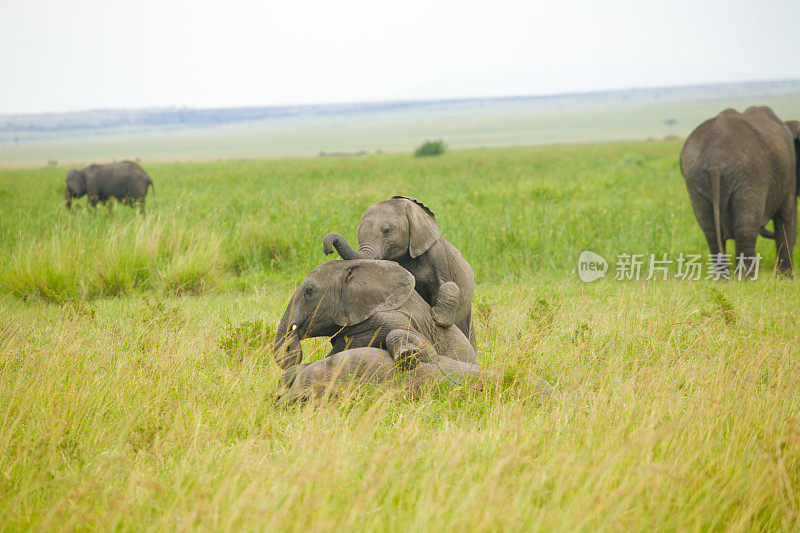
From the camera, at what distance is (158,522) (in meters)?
2.81

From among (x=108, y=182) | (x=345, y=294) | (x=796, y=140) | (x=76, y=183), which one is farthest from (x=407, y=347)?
(x=76, y=183)

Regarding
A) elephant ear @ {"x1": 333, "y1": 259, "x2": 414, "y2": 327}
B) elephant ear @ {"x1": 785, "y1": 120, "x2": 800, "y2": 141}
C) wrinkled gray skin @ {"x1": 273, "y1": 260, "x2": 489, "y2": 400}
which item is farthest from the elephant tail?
elephant ear @ {"x1": 333, "y1": 259, "x2": 414, "y2": 327}

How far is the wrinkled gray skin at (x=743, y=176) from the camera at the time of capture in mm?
8852

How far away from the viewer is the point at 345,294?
4.15m

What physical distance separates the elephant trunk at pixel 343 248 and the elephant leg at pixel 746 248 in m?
6.69

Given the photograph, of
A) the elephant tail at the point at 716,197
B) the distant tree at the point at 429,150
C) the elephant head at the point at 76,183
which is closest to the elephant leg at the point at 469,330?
the elephant tail at the point at 716,197

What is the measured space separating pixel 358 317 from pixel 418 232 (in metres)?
0.68

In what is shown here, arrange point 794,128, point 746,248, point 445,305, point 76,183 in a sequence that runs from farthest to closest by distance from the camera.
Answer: point 76,183, point 794,128, point 746,248, point 445,305

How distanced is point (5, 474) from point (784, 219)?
9819 millimetres

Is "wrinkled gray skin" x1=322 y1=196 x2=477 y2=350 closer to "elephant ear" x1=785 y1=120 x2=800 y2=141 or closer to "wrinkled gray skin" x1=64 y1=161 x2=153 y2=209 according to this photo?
"elephant ear" x1=785 y1=120 x2=800 y2=141

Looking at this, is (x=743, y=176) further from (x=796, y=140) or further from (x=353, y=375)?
(x=353, y=375)

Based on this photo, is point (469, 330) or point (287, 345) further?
point (469, 330)

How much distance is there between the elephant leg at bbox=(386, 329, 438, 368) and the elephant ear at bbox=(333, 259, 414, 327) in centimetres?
19

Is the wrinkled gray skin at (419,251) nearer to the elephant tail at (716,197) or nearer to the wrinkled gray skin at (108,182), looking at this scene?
the elephant tail at (716,197)
